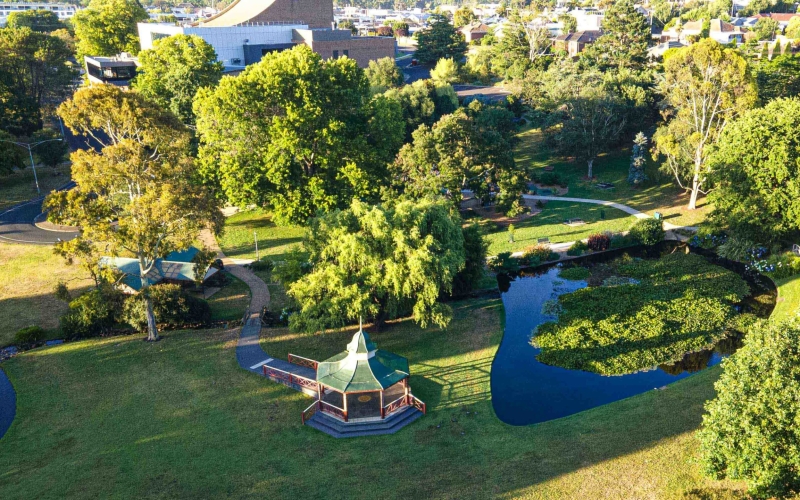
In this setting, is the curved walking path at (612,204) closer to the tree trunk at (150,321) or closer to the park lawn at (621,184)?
the park lawn at (621,184)

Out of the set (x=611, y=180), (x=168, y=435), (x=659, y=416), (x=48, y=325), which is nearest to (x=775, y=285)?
(x=659, y=416)

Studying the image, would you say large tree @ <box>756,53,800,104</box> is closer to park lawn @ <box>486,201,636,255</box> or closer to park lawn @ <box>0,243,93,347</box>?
park lawn @ <box>486,201,636,255</box>

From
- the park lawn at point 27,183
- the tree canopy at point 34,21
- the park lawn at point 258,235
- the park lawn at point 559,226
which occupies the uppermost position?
the tree canopy at point 34,21

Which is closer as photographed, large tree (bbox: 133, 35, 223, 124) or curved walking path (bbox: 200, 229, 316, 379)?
curved walking path (bbox: 200, 229, 316, 379)

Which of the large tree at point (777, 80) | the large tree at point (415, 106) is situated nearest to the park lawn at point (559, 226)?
the large tree at point (415, 106)

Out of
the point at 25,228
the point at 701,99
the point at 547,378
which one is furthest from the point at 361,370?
the point at 701,99

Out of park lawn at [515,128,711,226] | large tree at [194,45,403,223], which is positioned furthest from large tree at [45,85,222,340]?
park lawn at [515,128,711,226]

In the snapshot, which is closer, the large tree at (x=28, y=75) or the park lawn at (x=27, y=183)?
the park lawn at (x=27, y=183)

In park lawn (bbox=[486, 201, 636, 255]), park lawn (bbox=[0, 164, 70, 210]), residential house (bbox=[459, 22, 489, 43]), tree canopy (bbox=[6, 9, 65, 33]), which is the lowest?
park lawn (bbox=[486, 201, 636, 255])
